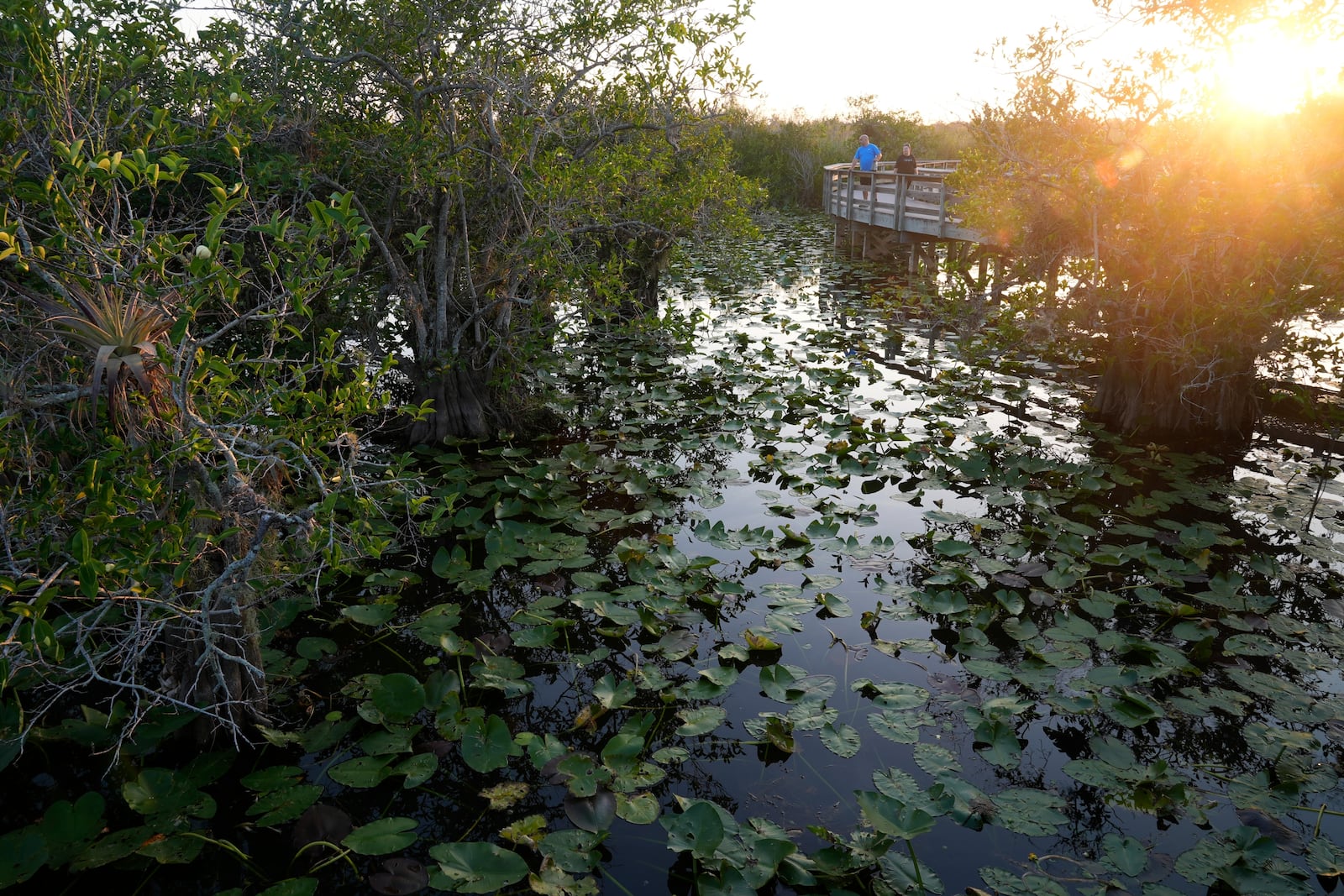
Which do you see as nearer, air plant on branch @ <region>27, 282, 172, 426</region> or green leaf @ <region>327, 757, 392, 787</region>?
air plant on branch @ <region>27, 282, 172, 426</region>

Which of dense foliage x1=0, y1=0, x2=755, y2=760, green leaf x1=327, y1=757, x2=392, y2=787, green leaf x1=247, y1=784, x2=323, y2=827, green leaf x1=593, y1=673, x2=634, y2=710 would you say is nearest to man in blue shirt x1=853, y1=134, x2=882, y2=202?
dense foliage x1=0, y1=0, x2=755, y2=760

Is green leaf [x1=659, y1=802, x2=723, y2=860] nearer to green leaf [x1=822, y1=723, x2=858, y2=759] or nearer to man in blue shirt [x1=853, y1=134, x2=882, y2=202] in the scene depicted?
green leaf [x1=822, y1=723, x2=858, y2=759]

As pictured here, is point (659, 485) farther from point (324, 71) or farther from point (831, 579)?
point (324, 71)

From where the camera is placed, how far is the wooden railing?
14.3m

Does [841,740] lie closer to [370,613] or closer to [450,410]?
[370,613]

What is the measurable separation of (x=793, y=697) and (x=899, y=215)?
47.3ft

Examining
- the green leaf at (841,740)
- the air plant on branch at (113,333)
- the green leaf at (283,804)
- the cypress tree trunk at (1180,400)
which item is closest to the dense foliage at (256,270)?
the air plant on branch at (113,333)

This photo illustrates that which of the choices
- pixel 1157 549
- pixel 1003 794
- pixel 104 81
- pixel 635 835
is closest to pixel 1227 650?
pixel 1157 549

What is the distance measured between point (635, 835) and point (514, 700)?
0.97 metres

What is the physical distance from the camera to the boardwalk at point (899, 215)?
1446 centimetres

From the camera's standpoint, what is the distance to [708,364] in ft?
30.8

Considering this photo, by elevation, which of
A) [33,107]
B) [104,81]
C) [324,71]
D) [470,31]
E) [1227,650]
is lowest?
[1227,650]

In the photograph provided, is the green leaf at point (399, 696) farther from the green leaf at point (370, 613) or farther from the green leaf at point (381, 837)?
the green leaf at point (370, 613)

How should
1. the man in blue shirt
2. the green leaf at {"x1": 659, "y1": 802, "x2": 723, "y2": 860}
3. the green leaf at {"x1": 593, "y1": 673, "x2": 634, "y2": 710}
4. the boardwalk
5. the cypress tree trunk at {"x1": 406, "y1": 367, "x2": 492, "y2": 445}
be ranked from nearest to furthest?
the green leaf at {"x1": 659, "y1": 802, "x2": 723, "y2": 860}
the green leaf at {"x1": 593, "y1": 673, "x2": 634, "y2": 710}
the cypress tree trunk at {"x1": 406, "y1": 367, "x2": 492, "y2": 445}
the boardwalk
the man in blue shirt
